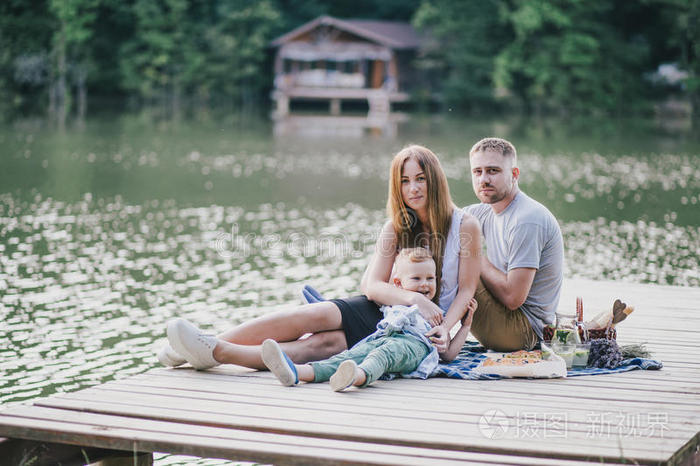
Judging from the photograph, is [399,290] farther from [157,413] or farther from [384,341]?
[157,413]

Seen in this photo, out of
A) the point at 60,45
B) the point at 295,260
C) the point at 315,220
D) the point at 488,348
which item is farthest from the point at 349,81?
the point at 488,348

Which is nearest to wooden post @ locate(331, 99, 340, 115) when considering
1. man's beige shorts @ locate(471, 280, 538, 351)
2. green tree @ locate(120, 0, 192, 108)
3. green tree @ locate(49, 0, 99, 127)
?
green tree @ locate(120, 0, 192, 108)

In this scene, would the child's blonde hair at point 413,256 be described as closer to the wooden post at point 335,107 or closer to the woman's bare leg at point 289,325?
the woman's bare leg at point 289,325

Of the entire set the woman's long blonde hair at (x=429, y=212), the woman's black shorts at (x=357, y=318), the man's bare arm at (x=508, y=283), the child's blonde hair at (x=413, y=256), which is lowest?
the woman's black shorts at (x=357, y=318)

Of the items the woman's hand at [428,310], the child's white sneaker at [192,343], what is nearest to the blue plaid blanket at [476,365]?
the woman's hand at [428,310]

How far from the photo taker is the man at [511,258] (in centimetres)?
454

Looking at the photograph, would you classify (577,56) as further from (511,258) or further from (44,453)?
(44,453)

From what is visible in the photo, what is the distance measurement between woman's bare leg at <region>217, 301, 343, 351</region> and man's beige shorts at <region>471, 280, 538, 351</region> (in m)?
0.78

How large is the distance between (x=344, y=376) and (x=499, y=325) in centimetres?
112

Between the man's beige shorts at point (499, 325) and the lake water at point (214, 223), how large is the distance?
1.70 meters

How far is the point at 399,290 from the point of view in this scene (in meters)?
4.45

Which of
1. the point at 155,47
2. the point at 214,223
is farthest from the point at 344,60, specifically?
the point at 214,223

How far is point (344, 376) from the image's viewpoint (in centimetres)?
393

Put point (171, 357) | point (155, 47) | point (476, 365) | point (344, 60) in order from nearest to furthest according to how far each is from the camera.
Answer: point (171, 357) < point (476, 365) < point (155, 47) < point (344, 60)
